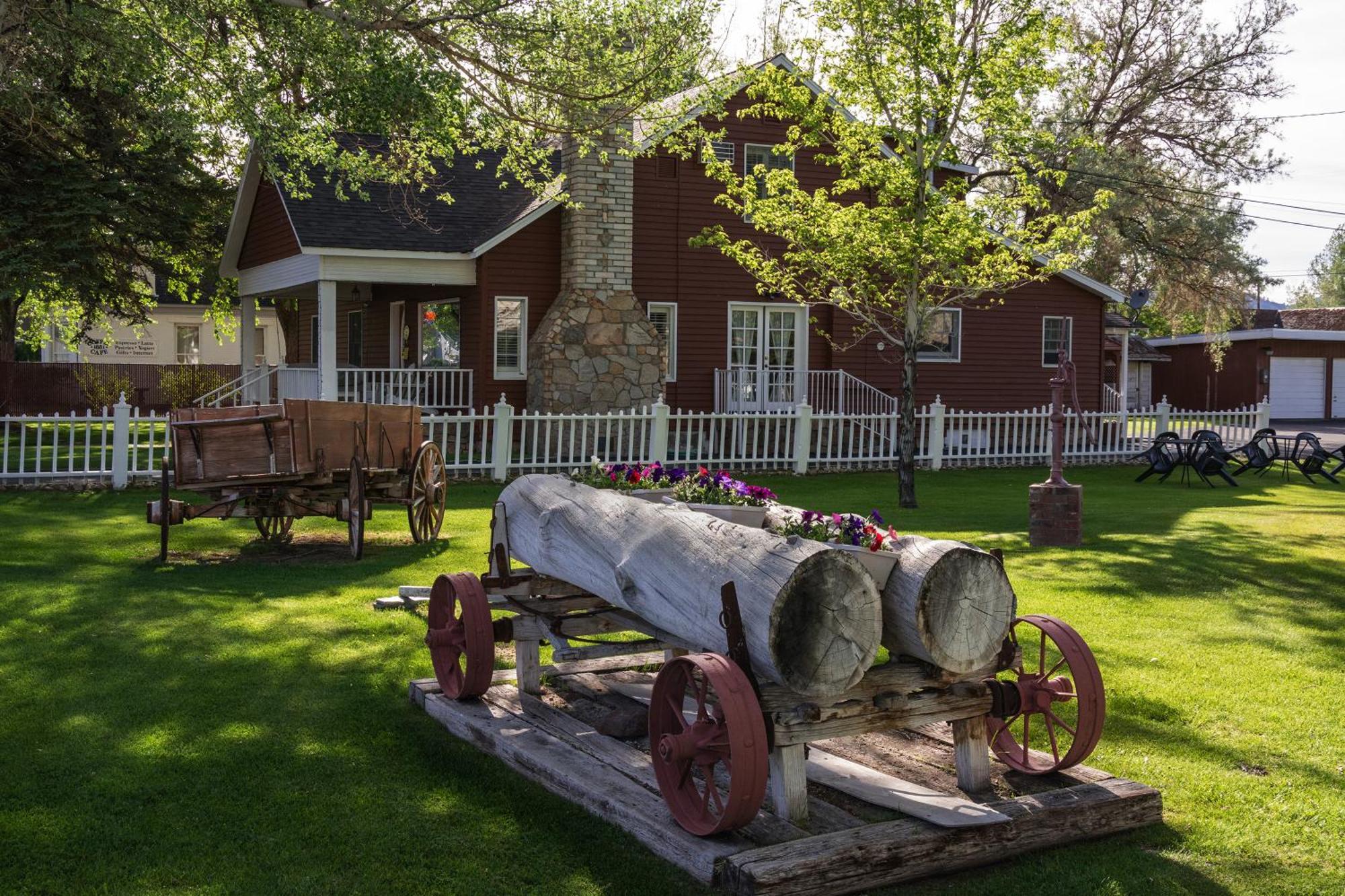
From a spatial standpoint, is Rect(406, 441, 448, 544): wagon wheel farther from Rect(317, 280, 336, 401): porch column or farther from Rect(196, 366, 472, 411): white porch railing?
Rect(196, 366, 472, 411): white porch railing

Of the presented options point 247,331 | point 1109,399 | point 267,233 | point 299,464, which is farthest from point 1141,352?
point 299,464

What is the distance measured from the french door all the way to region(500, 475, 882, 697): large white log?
17753 millimetres

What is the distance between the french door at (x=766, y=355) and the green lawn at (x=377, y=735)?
39.8ft

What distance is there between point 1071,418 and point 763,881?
22.6 meters

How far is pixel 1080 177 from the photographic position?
34938 millimetres

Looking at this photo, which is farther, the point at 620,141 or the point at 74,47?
the point at 620,141

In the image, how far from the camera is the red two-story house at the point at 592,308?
2108 cm

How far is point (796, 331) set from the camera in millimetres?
24219

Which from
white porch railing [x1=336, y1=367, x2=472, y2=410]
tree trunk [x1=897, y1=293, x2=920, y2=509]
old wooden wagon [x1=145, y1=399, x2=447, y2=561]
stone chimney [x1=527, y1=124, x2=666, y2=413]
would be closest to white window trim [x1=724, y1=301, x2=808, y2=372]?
stone chimney [x1=527, y1=124, x2=666, y2=413]

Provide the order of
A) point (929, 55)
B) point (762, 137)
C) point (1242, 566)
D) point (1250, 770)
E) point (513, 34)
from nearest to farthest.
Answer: point (1250, 770)
point (1242, 566)
point (513, 34)
point (929, 55)
point (762, 137)

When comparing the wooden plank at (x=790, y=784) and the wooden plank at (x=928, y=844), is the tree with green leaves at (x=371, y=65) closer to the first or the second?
the wooden plank at (x=790, y=784)

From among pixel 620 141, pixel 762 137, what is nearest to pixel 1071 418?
pixel 762 137

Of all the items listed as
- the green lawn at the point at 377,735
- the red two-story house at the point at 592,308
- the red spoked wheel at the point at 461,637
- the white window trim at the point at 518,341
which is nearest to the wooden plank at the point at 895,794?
the green lawn at the point at 377,735

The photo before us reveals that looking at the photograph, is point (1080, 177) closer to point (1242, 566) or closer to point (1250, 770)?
point (1242, 566)
